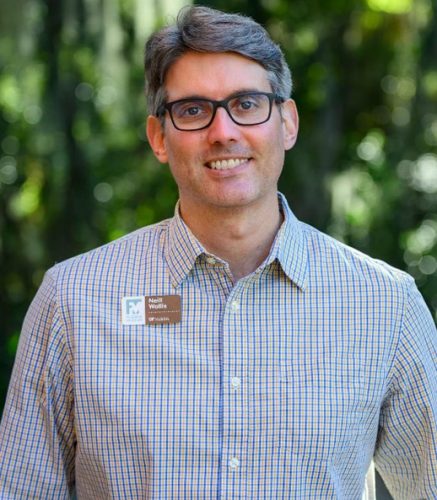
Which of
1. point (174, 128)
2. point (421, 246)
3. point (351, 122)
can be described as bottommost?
point (421, 246)

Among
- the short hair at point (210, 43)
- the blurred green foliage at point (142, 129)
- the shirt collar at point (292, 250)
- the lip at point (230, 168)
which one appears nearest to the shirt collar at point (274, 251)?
the shirt collar at point (292, 250)

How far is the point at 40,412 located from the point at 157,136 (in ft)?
2.00

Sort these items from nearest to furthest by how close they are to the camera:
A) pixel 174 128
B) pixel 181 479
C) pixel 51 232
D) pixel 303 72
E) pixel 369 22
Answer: pixel 181 479 < pixel 174 128 < pixel 51 232 < pixel 303 72 < pixel 369 22

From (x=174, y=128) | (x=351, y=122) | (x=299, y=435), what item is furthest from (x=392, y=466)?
(x=351, y=122)

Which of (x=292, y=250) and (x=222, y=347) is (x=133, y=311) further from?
(x=292, y=250)

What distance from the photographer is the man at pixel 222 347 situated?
211cm

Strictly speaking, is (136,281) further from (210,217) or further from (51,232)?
(51,232)

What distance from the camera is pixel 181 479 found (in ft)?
6.86

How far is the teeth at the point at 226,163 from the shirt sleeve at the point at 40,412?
15.2 inches

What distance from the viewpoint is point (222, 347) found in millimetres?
2143

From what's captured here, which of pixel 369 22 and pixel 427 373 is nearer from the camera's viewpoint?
pixel 427 373

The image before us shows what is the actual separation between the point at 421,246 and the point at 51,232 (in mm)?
2404

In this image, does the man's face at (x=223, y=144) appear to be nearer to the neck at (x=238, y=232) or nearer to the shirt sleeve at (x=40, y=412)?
the neck at (x=238, y=232)

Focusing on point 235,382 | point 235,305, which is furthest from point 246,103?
point 235,382
